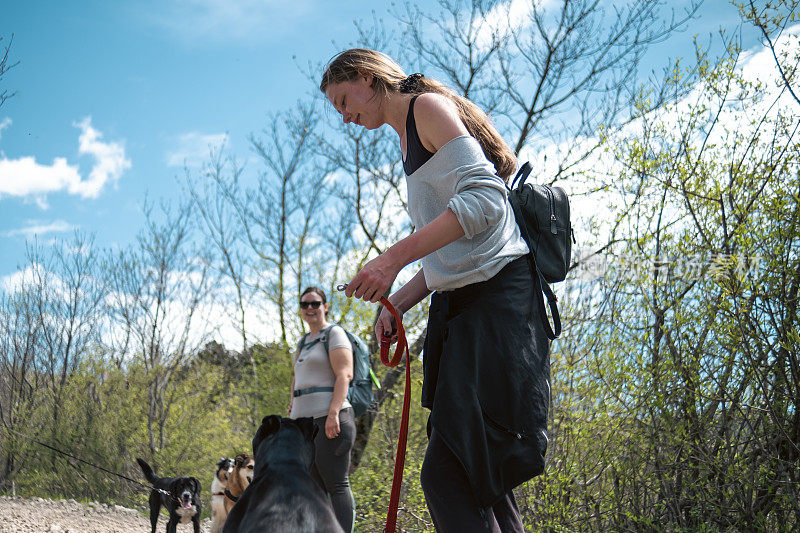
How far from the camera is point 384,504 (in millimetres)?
6055

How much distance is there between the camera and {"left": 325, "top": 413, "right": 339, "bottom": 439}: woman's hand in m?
4.24

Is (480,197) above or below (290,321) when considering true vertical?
below

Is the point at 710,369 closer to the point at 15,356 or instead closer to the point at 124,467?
the point at 124,467

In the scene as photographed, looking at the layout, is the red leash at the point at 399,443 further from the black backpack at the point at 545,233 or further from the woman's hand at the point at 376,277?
the black backpack at the point at 545,233

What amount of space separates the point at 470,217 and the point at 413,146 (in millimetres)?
334

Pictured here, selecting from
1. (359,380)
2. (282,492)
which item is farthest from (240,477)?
(282,492)

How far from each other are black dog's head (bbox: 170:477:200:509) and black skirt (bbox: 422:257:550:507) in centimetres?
665

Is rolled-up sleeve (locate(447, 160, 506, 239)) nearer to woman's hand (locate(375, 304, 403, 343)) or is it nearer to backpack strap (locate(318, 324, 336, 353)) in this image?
woman's hand (locate(375, 304, 403, 343))

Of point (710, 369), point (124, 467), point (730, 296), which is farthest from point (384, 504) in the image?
point (124, 467)

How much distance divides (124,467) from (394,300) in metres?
11.7

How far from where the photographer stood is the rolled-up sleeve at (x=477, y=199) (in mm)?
1586

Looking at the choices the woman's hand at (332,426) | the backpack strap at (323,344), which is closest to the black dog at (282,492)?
the woman's hand at (332,426)

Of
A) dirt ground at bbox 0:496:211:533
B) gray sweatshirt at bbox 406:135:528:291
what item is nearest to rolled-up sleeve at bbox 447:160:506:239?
gray sweatshirt at bbox 406:135:528:291

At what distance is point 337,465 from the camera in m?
4.30
